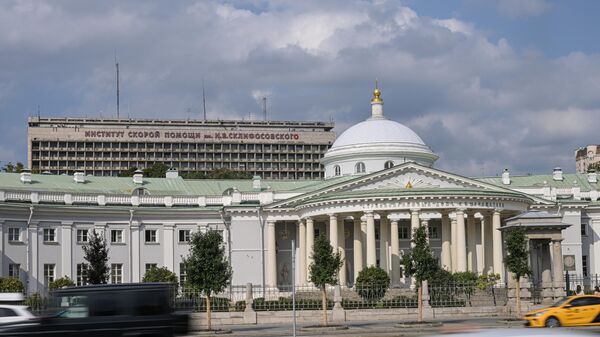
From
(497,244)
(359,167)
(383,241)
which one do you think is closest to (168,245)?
(383,241)

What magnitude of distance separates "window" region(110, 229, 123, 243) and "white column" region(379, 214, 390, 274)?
2276 cm

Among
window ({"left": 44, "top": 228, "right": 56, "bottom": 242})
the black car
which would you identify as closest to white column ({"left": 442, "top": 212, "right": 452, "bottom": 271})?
window ({"left": 44, "top": 228, "right": 56, "bottom": 242})

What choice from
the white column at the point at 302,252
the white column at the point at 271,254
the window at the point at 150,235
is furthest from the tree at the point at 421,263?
the window at the point at 150,235

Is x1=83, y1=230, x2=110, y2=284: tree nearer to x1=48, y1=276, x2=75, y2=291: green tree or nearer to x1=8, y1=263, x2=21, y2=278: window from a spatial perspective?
x1=48, y1=276, x2=75, y2=291: green tree

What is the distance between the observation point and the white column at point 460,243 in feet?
272

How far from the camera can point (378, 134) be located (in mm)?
101125

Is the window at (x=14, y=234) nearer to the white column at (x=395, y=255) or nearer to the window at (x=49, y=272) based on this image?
the window at (x=49, y=272)

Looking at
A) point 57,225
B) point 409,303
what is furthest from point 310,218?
point 409,303

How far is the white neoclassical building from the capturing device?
85.5 metres

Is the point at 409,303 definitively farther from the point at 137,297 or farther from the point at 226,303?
the point at 137,297

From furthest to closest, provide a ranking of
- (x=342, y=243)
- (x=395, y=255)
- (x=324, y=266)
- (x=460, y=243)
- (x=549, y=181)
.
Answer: (x=549, y=181) → (x=342, y=243) → (x=395, y=255) → (x=460, y=243) → (x=324, y=266)

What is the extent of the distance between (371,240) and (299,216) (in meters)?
9.62

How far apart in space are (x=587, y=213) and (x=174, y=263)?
38.8 meters

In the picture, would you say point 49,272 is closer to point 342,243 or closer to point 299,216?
point 299,216
